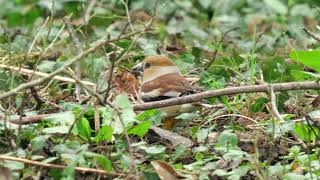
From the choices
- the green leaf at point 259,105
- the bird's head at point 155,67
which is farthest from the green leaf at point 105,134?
the bird's head at point 155,67

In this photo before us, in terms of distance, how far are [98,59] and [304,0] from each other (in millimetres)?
4007

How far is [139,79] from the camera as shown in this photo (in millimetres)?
5586

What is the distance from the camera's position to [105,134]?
3.70 meters

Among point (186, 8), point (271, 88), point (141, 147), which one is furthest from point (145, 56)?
point (186, 8)

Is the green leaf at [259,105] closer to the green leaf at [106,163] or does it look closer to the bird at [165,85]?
the bird at [165,85]

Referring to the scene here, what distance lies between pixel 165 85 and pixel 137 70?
73cm

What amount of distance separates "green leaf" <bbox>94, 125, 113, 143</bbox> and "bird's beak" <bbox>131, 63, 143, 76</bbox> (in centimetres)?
171

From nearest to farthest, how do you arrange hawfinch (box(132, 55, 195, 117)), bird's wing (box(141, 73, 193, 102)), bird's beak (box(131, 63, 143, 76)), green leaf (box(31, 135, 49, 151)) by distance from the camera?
green leaf (box(31, 135, 49, 151)) < hawfinch (box(132, 55, 195, 117)) < bird's wing (box(141, 73, 193, 102)) < bird's beak (box(131, 63, 143, 76))

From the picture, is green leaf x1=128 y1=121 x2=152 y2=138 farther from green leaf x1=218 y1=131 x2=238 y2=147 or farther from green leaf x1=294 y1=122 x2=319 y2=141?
green leaf x1=294 y1=122 x2=319 y2=141

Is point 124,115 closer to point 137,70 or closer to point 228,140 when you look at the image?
point 228,140

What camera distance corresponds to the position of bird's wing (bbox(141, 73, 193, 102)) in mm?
4707

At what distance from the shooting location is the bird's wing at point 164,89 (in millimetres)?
4707

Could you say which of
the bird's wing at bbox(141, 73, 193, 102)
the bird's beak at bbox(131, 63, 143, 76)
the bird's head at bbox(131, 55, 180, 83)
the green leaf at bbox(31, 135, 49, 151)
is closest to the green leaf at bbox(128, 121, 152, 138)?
the green leaf at bbox(31, 135, 49, 151)

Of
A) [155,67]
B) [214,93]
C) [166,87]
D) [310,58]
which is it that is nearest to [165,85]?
[166,87]
